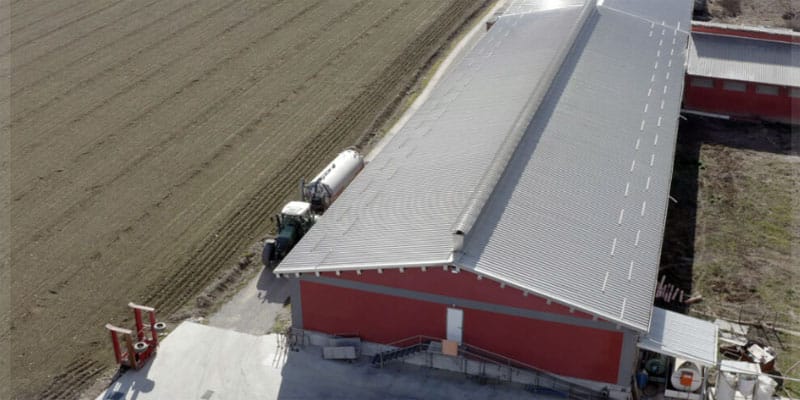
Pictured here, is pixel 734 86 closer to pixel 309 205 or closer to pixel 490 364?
pixel 309 205

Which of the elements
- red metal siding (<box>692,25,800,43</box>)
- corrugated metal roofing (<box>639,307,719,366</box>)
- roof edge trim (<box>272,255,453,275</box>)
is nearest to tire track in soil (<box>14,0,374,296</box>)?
roof edge trim (<box>272,255,453,275</box>)

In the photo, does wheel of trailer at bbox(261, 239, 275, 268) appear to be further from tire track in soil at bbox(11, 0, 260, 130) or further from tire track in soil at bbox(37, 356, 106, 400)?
tire track in soil at bbox(11, 0, 260, 130)

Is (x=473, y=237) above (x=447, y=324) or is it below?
above

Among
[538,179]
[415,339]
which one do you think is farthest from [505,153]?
[415,339]

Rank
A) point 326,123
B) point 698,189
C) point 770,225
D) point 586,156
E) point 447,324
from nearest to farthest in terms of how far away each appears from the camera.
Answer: point 447,324 < point 586,156 < point 770,225 < point 698,189 < point 326,123

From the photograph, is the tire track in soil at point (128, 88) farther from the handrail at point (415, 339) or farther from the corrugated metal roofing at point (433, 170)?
the handrail at point (415, 339)

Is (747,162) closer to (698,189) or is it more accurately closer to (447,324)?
(698,189)

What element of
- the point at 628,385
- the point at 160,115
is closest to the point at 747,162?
the point at 628,385
